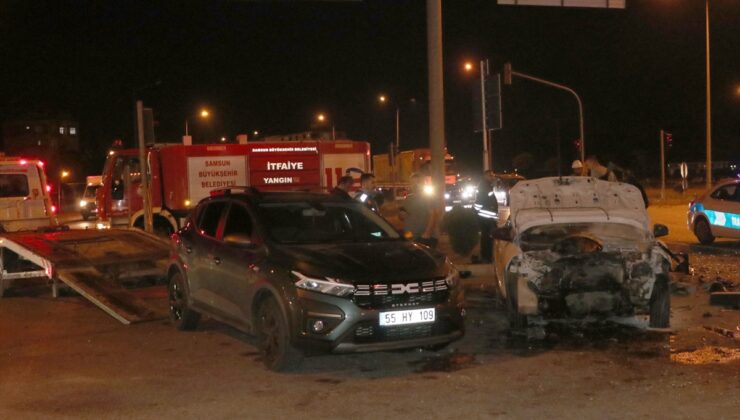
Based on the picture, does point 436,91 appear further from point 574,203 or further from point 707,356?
point 707,356

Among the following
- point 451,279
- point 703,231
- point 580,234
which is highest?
point 580,234

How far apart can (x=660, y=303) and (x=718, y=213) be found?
9.51m

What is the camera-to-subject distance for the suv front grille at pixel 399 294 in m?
7.43

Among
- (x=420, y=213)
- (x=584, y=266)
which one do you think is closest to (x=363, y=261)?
(x=584, y=266)

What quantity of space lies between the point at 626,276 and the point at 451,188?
23419 millimetres

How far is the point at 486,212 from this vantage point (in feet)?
46.2

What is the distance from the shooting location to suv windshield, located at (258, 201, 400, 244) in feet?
27.8

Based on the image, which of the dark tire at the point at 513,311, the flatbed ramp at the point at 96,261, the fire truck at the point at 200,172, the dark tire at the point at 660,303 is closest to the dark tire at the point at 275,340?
the dark tire at the point at 513,311

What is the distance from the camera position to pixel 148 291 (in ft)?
44.5

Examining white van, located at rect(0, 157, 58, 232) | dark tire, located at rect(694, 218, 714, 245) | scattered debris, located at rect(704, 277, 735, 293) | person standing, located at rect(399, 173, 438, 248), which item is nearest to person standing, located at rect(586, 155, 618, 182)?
scattered debris, located at rect(704, 277, 735, 293)

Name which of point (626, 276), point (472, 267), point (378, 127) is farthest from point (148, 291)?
point (378, 127)

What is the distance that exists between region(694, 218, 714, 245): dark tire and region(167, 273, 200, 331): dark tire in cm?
1222

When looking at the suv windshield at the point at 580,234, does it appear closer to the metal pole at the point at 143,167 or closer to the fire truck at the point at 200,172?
the metal pole at the point at 143,167

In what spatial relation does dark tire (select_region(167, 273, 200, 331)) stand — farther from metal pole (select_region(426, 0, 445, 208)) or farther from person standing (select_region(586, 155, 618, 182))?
person standing (select_region(586, 155, 618, 182))
